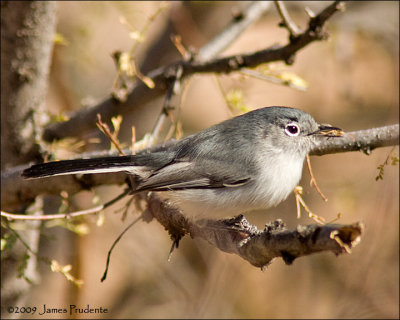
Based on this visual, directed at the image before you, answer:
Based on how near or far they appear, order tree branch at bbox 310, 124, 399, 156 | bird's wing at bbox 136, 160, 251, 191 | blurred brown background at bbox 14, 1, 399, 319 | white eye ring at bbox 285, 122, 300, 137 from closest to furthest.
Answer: tree branch at bbox 310, 124, 399, 156 < bird's wing at bbox 136, 160, 251, 191 < white eye ring at bbox 285, 122, 300, 137 < blurred brown background at bbox 14, 1, 399, 319

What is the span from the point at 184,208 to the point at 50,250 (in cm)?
167

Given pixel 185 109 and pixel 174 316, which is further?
pixel 185 109

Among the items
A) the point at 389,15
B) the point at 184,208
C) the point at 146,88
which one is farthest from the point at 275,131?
the point at 389,15

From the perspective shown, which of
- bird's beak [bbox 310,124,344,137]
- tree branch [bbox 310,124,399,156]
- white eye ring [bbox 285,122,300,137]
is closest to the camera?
tree branch [bbox 310,124,399,156]

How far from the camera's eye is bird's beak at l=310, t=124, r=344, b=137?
224cm

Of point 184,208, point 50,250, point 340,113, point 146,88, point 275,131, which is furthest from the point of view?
point 340,113

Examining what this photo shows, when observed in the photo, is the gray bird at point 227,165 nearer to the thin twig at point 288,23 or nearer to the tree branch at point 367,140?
the tree branch at point 367,140

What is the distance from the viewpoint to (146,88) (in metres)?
2.91

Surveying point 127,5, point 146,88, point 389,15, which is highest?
point 127,5

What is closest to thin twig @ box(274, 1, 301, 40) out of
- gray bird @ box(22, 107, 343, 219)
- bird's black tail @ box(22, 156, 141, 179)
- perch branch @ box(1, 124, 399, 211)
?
gray bird @ box(22, 107, 343, 219)

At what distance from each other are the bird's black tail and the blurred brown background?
975 mm

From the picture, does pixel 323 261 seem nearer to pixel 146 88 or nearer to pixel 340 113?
pixel 340 113

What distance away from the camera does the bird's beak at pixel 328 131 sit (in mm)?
2238

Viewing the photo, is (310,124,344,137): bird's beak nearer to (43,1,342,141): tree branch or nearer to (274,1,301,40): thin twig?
(43,1,342,141): tree branch
